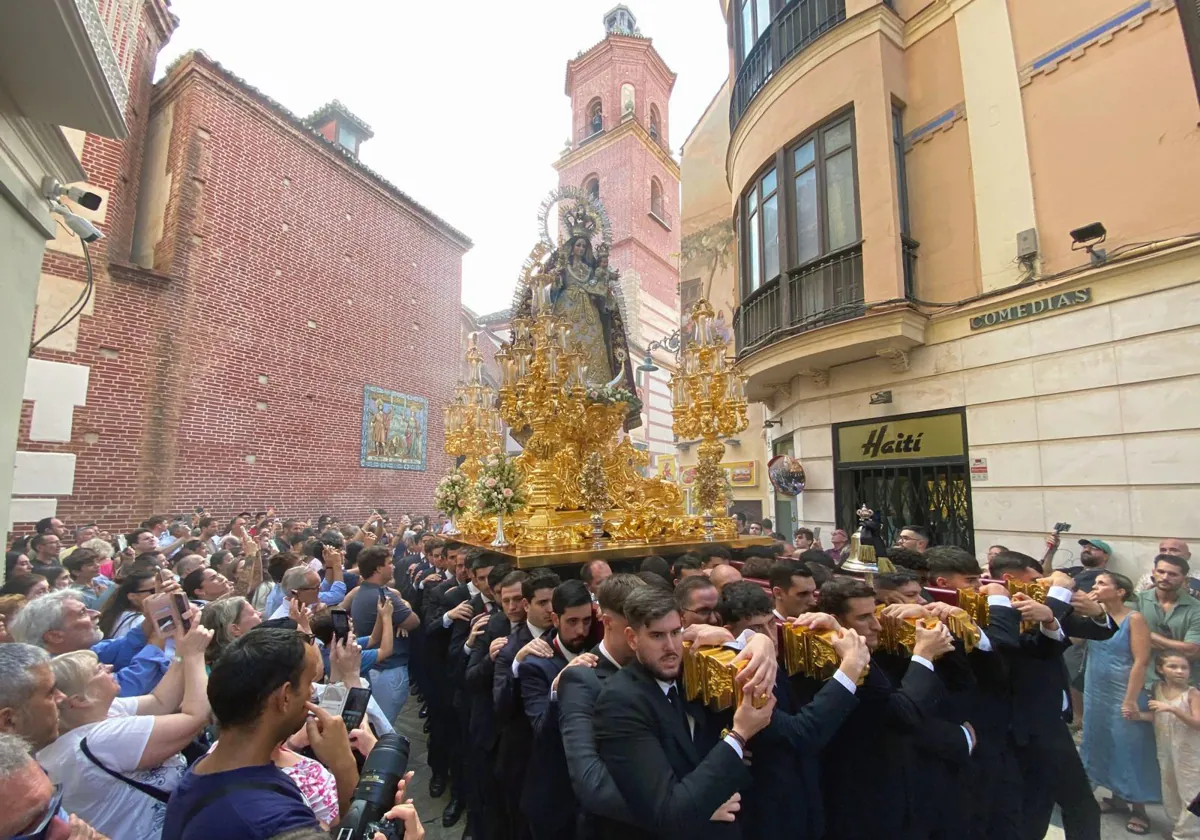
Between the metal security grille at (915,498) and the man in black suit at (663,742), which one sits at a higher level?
the metal security grille at (915,498)

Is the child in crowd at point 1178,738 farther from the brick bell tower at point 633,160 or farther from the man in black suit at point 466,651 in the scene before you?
the brick bell tower at point 633,160

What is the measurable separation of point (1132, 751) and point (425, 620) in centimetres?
579

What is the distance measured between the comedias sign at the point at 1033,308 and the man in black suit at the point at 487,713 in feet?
23.8

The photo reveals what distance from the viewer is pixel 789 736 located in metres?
2.20

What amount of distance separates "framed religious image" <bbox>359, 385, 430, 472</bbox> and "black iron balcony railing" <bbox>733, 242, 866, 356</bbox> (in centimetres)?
1074

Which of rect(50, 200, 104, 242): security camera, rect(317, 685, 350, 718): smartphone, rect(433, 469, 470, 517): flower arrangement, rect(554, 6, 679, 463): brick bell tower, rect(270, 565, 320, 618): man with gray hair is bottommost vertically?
rect(317, 685, 350, 718): smartphone

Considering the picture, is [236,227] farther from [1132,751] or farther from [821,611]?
[1132,751]

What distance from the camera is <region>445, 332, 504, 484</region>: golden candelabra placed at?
970cm

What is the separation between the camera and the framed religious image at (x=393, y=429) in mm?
16250

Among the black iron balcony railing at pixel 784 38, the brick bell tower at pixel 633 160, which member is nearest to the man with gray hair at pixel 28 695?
the black iron balcony railing at pixel 784 38

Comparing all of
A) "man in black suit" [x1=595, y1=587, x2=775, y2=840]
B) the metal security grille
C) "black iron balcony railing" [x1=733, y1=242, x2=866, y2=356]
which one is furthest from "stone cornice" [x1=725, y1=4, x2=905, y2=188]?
"man in black suit" [x1=595, y1=587, x2=775, y2=840]

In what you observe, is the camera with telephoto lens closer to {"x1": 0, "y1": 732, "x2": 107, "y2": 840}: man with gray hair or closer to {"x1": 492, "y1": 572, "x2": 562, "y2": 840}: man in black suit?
{"x1": 0, "y1": 732, "x2": 107, "y2": 840}: man with gray hair

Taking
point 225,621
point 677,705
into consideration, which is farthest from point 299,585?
point 677,705

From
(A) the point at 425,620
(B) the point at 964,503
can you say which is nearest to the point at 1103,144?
(B) the point at 964,503
